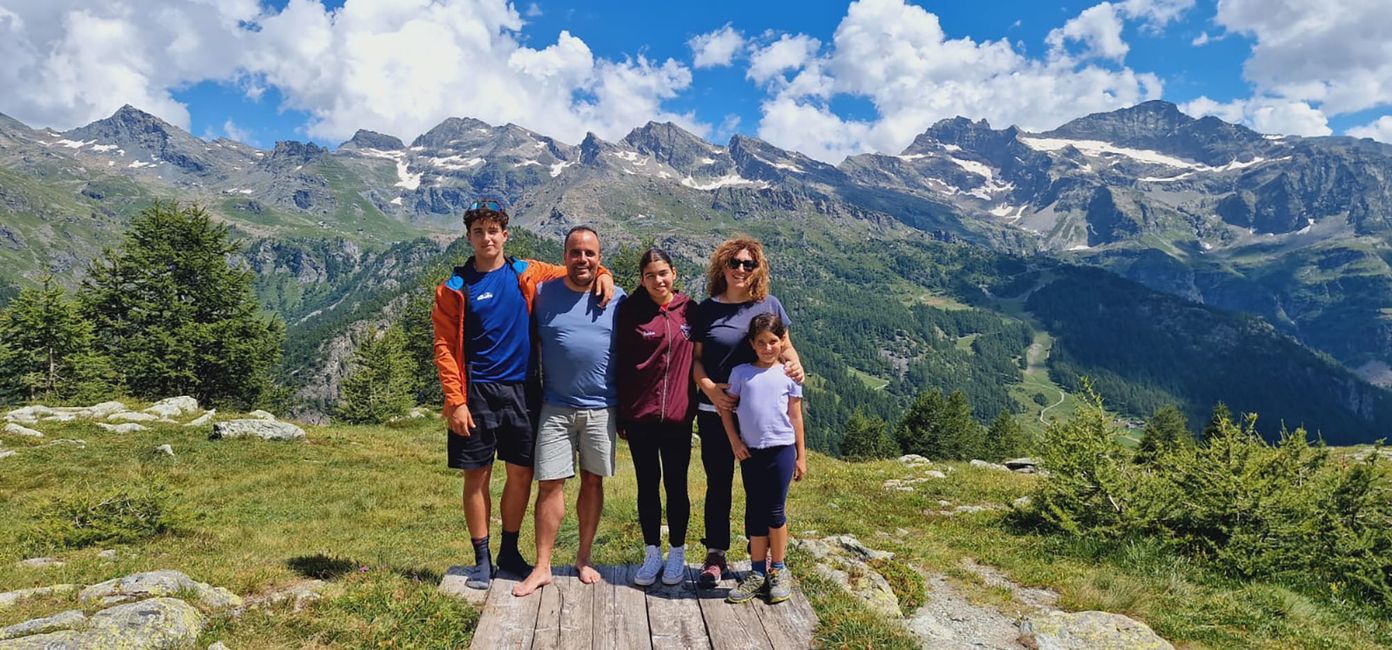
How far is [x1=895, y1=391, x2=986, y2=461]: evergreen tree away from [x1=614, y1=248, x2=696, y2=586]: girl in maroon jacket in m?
Answer: 59.2

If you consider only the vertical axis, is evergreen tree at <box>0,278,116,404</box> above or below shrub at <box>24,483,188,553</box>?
above

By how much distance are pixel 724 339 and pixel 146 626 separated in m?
6.19

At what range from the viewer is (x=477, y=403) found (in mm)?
7227

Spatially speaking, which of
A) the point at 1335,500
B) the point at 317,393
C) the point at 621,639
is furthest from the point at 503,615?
the point at 317,393

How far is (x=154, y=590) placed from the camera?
713cm

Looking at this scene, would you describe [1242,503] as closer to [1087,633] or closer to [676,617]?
[1087,633]

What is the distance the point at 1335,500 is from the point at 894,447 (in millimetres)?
56831

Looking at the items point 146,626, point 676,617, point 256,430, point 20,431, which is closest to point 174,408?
point 20,431

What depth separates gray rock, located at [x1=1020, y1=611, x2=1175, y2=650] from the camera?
22.4ft

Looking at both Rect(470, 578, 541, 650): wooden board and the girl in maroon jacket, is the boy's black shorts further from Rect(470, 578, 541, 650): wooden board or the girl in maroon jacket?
Rect(470, 578, 541, 650): wooden board

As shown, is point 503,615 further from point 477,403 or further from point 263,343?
point 263,343

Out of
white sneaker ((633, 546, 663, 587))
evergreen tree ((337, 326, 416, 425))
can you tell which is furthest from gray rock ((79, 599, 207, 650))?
evergreen tree ((337, 326, 416, 425))

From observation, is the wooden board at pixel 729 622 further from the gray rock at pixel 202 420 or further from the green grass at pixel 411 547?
the gray rock at pixel 202 420

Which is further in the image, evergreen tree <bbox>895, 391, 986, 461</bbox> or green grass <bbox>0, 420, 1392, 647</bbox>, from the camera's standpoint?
evergreen tree <bbox>895, 391, 986, 461</bbox>
